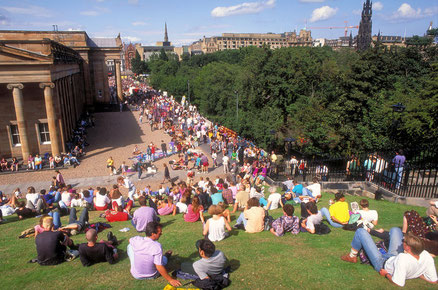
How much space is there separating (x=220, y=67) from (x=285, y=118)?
30.6 m

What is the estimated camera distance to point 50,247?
687 cm

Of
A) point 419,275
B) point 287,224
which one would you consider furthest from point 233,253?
point 419,275

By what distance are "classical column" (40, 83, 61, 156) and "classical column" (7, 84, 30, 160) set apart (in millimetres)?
1582

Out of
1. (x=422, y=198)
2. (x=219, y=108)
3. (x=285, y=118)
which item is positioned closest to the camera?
(x=422, y=198)

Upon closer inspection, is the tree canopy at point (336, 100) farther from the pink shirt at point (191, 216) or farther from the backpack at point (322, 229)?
the pink shirt at point (191, 216)

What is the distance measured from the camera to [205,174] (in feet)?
73.1

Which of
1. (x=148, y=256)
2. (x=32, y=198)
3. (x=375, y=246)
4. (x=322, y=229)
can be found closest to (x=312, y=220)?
(x=322, y=229)

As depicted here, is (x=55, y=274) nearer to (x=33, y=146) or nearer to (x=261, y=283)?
(x=261, y=283)

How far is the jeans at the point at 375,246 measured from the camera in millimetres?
6309

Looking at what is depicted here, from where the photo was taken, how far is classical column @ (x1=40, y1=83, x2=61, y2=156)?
78.2 feet

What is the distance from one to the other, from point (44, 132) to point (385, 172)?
2547cm

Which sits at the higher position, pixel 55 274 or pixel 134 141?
pixel 55 274

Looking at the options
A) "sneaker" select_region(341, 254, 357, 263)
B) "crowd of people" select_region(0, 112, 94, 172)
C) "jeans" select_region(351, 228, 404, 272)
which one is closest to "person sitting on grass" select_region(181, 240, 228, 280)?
"sneaker" select_region(341, 254, 357, 263)

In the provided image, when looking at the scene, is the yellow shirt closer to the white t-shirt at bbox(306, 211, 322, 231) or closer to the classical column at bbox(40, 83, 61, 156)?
the white t-shirt at bbox(306, 211, 322, 231)
